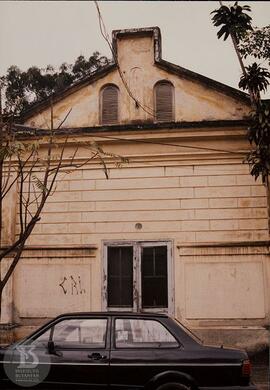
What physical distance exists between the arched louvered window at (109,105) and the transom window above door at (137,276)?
10.0 ft

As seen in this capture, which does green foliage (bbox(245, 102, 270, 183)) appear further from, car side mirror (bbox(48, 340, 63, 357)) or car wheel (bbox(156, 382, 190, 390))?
car side mirror (bbox(48, 340, 63, 357))

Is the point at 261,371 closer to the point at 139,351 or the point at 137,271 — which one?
the point at 137,271

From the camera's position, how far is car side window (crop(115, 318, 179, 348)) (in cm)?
629

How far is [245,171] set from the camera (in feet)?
37.0

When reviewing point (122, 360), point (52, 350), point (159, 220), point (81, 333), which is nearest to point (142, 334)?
point (122, 360)

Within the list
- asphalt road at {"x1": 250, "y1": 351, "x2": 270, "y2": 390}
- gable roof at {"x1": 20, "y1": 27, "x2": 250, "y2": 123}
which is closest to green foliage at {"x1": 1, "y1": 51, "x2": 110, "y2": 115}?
gable roof at {"x1": 20, "y1": 27, "x2": 250, "y2": 123}

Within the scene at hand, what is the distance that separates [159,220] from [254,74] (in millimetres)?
3890

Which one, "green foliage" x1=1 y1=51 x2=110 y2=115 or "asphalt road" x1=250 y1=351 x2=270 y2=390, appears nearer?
"asphalt road" x1=250 y1=351 x2=270 y2=390

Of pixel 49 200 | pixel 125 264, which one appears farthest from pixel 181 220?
pixel 49 200

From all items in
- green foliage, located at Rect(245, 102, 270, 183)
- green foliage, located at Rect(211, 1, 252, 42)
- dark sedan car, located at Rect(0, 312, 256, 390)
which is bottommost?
dark sedan car, located at Rect(0, 312, 256, 390)

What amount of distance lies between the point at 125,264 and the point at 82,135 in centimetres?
325

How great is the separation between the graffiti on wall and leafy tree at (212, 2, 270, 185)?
4.68 meters

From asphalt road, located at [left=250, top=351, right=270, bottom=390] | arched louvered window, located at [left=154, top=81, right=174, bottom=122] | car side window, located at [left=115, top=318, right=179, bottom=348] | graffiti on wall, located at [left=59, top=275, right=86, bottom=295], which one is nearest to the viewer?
car side window, located at [left=115, top=318, right=179, bottom=348]

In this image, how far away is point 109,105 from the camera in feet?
39.4
